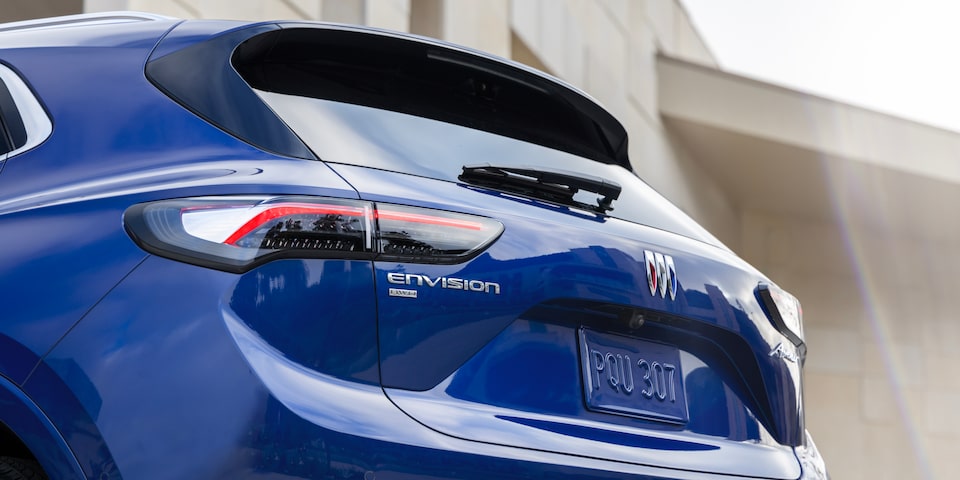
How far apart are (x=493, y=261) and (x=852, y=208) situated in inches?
625

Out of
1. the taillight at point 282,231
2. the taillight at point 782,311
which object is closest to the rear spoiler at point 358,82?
the taillight at point 282,231

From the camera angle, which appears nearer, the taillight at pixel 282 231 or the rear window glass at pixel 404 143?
the taillight at pixel 282 231

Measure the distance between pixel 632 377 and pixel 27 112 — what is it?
1.43 metres

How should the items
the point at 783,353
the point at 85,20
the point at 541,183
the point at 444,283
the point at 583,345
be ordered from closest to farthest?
the point at 444,283 < the point at 583,345 < the point at 541,183 < the point at 783,353 < the point at 85,20

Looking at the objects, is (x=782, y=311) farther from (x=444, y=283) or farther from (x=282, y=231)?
(x=282, y=231)

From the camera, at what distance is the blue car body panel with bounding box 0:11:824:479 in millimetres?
1851

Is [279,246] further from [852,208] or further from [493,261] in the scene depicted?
[852,208]

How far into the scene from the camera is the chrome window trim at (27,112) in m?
2.32

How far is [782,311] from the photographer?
2707 millimetres

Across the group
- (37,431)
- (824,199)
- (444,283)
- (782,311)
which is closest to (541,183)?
(444,283)

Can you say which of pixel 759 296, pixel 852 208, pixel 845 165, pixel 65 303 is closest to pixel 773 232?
pixel 852 208

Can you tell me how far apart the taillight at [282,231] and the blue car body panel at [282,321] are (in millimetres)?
22

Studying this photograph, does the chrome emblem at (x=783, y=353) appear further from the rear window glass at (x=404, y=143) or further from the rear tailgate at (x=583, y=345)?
the rear window glass at (x=404, y=143)

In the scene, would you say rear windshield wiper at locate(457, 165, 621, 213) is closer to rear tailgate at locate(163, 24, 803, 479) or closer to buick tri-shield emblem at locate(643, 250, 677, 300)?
rear tailgate at locate(163, 24, 803, 479)
